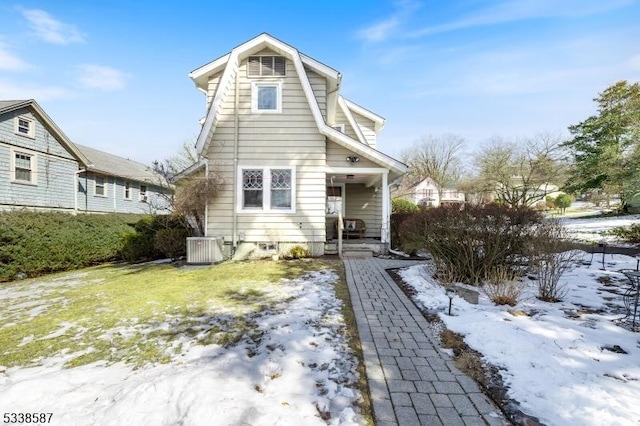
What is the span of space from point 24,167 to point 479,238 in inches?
781

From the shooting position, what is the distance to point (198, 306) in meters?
5.18

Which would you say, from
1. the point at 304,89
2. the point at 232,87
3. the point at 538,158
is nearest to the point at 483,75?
the point at 304,89

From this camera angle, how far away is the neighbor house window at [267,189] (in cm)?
1009

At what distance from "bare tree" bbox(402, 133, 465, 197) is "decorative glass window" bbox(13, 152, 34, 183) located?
40.2 m

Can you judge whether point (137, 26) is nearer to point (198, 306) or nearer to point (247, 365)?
point (198, 306)

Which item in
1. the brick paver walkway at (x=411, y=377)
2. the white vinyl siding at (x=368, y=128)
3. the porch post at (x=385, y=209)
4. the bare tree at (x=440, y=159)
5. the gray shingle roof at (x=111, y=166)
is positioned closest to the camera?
the brick paver walkway at (x=411, y=377)

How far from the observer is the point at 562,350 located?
324cm

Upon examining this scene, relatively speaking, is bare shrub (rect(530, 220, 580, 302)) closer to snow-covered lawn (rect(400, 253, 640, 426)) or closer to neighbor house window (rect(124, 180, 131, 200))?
snow-covered lawn (rect(400, 253, 640, 426))

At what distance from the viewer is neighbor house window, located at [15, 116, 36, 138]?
46.9ft

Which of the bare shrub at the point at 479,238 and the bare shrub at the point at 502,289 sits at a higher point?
the bare shrub at the point at 479,238

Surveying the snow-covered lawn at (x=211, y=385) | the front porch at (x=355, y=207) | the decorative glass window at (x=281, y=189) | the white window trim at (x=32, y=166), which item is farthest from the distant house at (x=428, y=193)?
the snow-covered lawn at (x=211, y=385)

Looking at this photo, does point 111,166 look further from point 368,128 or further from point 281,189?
point 368,128

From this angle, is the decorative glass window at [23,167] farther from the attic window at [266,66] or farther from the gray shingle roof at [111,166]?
the attic window at [266,66]

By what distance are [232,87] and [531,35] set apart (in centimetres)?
942
